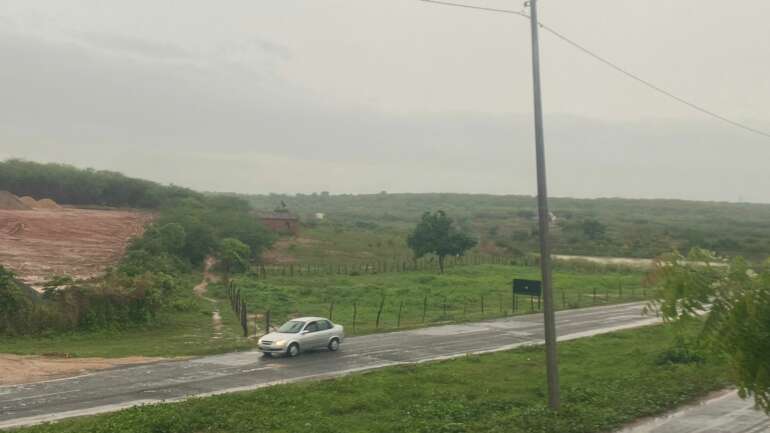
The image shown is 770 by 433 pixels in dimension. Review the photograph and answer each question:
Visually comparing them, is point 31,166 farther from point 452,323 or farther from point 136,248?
point 452,323

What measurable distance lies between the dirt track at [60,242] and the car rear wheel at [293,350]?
23.2m

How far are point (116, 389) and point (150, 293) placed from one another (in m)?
14.1

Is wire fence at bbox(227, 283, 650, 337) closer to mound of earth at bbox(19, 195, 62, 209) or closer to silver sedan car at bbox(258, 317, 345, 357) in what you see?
silver sedan car at bbox(258, 317, 345, 357)

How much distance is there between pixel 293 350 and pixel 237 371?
11.6 feet

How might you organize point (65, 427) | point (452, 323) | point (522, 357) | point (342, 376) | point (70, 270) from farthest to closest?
point (70, 270) < point (452, 323) < point (522, 357) < point (342, 376) < point (65, 427)

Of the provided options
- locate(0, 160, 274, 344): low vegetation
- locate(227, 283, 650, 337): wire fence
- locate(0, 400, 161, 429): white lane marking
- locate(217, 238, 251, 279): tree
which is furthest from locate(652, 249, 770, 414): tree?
locate(217, 238, 251, 279): tree

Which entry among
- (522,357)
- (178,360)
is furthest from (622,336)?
(178,360)

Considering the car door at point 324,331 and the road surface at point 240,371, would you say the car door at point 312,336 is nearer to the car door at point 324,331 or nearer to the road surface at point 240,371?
the car door at point 324,331

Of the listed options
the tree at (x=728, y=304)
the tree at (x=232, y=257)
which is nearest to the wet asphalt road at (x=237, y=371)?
the tree at (x=728, y=304)

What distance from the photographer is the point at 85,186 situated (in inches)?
3920

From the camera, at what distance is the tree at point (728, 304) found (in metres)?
7.95

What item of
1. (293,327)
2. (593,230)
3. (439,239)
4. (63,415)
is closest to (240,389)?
(63,415)

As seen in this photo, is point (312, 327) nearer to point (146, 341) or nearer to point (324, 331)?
point (324, 331)

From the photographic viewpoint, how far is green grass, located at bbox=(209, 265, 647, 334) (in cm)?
3856
